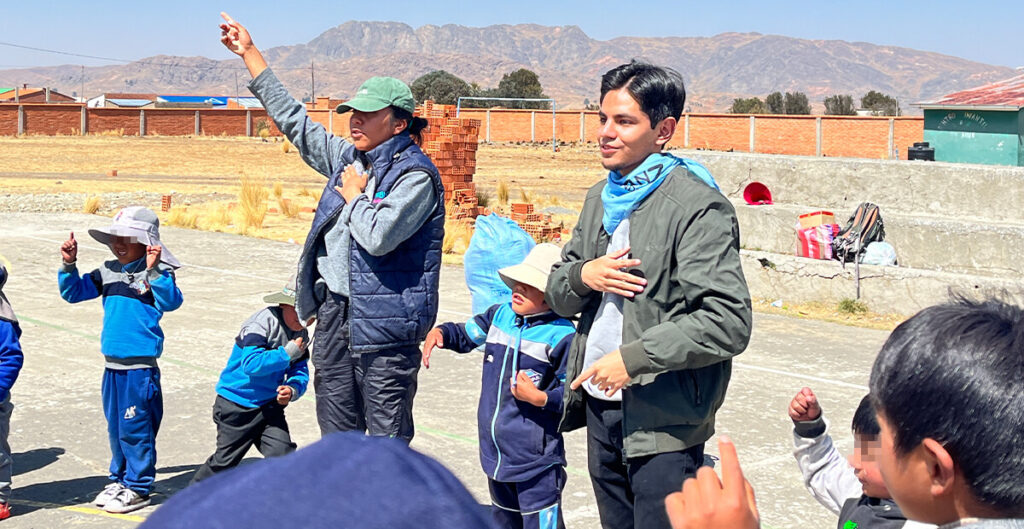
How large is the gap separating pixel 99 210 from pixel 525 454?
62.2 ft

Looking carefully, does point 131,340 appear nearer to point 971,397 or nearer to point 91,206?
point 971,397

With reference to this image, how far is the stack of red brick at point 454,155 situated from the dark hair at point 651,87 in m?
15.8

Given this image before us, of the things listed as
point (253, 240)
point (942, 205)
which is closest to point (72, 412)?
point (942, 205)

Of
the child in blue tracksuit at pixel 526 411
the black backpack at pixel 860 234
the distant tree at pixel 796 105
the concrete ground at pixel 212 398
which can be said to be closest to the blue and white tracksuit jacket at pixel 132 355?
the concrete ground at pixel 212 398

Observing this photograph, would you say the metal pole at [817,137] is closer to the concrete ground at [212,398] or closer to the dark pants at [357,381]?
the concrete ground at [212,398]

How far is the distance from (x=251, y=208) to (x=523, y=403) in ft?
49.2

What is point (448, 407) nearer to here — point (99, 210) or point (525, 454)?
point (525, 454)

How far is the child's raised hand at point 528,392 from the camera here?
398 centimetres

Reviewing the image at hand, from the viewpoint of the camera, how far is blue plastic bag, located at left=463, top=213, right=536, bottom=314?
21.2 feet

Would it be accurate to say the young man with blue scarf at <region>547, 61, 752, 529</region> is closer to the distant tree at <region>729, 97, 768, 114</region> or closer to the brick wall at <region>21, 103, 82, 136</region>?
the brick wall at <region>21, 103, 82, 136</region>

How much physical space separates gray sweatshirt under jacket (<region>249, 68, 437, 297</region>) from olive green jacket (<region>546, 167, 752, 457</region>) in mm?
1145

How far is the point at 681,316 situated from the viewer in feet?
10.4

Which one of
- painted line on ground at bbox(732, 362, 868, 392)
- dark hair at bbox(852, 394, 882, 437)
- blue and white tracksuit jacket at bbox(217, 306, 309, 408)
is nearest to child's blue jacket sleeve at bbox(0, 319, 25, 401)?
blue and white tracksuit jacket at bbox(217, 306, 309, 408)

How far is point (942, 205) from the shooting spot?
35.5 ft
